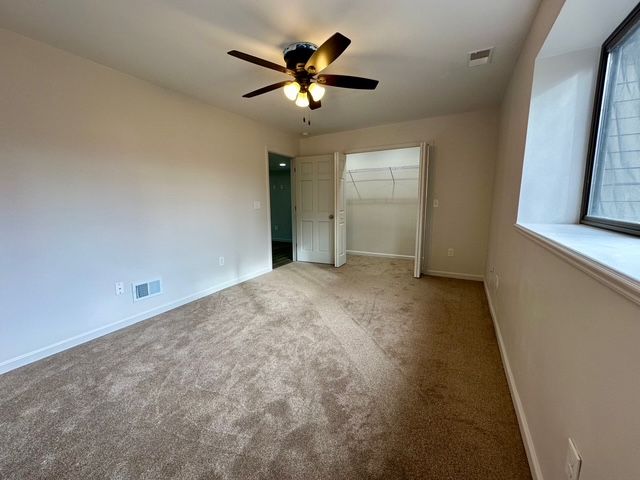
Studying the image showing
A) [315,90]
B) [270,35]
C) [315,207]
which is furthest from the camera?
[315,207]

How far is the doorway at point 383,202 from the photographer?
5.13m

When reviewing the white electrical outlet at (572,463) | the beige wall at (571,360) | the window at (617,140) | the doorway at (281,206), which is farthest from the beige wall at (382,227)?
the white electrical outlet at (572,463)

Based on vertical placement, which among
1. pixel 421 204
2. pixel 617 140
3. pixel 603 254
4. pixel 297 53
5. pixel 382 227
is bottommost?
pixel 382 227

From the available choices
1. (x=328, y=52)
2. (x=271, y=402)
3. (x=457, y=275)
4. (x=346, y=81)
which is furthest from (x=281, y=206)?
(x=271, y=402)

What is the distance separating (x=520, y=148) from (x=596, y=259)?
1.47 meters

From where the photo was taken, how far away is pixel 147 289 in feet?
9.21

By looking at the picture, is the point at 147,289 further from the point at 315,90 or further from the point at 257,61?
the point at 315,90

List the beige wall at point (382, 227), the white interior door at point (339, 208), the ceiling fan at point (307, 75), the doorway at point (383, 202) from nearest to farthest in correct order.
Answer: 1. the ceiling fan at point (307, 75)
2. the white interior door at point (339, 208)
3. the doorway at point (383, 202)
4. the beige wall at point (382, 227)

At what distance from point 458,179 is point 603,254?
3.43 metres

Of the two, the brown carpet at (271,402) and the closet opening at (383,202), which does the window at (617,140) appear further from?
the closet opening at (383,202)

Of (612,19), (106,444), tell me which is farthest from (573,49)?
(106,444)

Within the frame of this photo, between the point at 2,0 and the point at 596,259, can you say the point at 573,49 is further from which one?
the point at 2,0

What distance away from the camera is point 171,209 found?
299cm

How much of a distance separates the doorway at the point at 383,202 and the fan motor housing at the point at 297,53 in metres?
3.27
